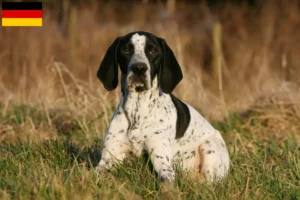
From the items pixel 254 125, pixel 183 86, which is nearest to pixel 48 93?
pixel 183 86

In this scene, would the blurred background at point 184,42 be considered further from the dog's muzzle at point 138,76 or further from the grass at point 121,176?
the dog's muzzle at point 138,76

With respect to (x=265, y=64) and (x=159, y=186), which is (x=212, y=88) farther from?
(x=159, y=186)

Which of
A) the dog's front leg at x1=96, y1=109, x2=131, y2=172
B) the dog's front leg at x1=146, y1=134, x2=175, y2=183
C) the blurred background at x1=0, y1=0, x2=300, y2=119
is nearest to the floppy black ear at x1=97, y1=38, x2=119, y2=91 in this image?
the dog's front leg at x1=96, y1=109, x2=131, y2=172

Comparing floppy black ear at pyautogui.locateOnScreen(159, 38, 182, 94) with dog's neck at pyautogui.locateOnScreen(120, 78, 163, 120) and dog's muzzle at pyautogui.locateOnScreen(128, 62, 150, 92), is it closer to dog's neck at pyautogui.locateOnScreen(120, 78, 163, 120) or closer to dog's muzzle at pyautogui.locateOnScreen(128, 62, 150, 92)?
dog's neck at pyautogui.locateOnScreen(120, 78, 163, 120)

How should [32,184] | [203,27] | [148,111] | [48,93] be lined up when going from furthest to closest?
[203,27], [48,93], [148,111], [32,184]

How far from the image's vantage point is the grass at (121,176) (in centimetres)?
464

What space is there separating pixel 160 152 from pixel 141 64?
0.70 meters

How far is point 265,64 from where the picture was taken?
12562 mm

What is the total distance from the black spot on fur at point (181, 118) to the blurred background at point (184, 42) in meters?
3.43

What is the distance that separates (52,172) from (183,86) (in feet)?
17.2

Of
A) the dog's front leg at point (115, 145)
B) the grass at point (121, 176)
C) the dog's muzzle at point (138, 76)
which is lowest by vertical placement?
the grass at point (121, 176)

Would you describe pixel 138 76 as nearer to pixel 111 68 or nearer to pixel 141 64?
pixel 141 64

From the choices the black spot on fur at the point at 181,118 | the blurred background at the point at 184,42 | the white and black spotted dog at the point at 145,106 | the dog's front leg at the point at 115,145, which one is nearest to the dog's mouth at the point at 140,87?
the white and black spotted dog at the point at 145,106

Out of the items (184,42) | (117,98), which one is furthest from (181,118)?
(184,42)
